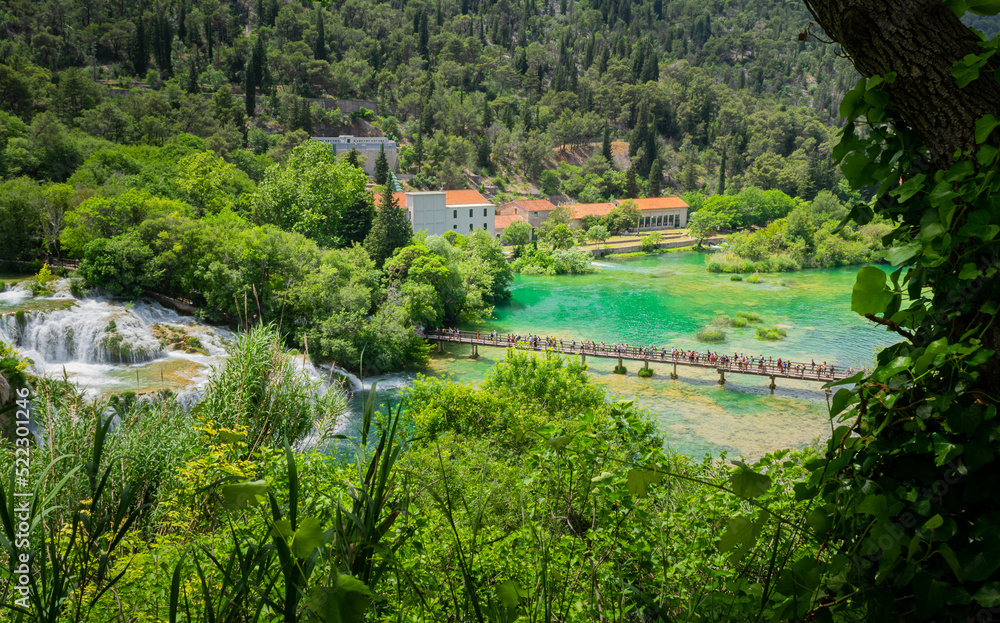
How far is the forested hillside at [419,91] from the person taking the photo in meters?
40.7

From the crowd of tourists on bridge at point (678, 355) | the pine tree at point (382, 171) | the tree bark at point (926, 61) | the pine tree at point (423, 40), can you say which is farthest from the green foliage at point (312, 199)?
the pine tree at point (423, 40)

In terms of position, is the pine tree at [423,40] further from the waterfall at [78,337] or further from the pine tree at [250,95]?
the waterfall at [78,337]

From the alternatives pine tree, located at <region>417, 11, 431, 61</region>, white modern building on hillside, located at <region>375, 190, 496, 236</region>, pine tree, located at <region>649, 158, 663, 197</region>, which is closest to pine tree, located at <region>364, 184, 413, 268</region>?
white modern building on hillside, located at <region>375, 190, 496, 236</region>

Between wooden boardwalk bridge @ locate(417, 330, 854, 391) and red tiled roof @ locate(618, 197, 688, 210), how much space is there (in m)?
35.4

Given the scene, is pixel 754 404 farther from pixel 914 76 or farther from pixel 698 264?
pixel 698 264

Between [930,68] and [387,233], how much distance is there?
28.6 meters

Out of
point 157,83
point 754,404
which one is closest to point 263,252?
point 754,404

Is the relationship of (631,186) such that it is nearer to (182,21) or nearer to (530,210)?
(530,210)

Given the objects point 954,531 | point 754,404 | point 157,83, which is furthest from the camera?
point 157,83

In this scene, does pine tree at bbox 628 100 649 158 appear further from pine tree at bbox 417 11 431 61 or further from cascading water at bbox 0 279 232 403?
cascading water at bbox 0 279 232 403

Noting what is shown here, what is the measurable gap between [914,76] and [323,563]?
4.81 ft

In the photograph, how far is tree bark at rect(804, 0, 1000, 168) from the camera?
120 cm

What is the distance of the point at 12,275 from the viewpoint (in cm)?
1969

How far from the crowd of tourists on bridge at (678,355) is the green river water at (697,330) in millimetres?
474
